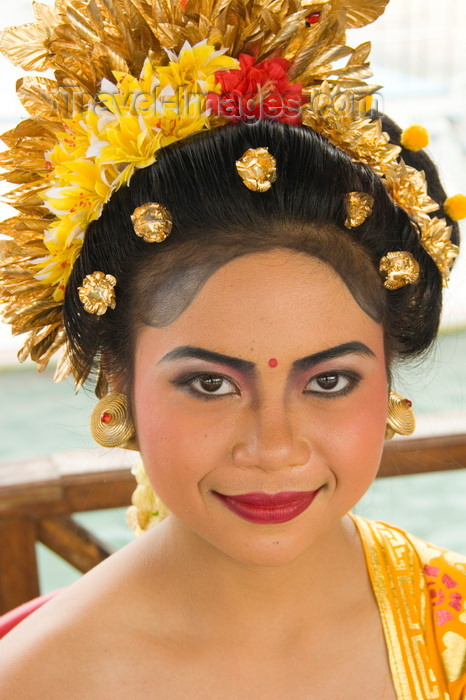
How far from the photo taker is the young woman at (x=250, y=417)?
1208 mm

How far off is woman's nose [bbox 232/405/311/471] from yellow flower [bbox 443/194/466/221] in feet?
1.64

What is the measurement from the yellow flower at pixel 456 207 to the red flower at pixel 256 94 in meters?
0.35

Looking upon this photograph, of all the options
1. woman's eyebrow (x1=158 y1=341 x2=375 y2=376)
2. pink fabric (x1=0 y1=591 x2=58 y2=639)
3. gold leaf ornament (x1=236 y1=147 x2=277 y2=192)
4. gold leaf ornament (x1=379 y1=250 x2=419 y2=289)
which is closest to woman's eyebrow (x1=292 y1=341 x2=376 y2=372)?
woman's eyebrow (x1=158 y1=341 x2=375 y2=376)

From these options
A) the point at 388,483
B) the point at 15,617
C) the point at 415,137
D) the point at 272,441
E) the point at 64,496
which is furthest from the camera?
the point at 388,483

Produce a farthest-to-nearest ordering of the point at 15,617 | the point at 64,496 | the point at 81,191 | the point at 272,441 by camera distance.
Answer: the point at 64,496 → the point at 15,617 → the point at 81,191 → the point at 272,441

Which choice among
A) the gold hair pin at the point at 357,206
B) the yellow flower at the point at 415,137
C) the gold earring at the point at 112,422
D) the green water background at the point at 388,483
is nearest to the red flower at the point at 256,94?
the gold hair pin at the point at 357,206

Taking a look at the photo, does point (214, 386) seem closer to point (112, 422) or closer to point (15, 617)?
point (112, 422)

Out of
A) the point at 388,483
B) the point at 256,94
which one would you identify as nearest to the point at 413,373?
the point at 256,94

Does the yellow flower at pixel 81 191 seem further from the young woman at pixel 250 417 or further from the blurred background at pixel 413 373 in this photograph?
the blurred background at pixel 413 373

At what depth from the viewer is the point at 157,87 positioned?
124 centimetres

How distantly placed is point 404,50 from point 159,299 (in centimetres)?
701

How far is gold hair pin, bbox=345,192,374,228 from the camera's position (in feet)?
4.09

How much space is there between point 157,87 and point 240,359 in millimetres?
401

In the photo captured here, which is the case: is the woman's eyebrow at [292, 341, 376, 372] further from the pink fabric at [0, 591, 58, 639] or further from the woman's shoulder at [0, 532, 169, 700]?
the pink fabric at [0, 591, 58, 639]
